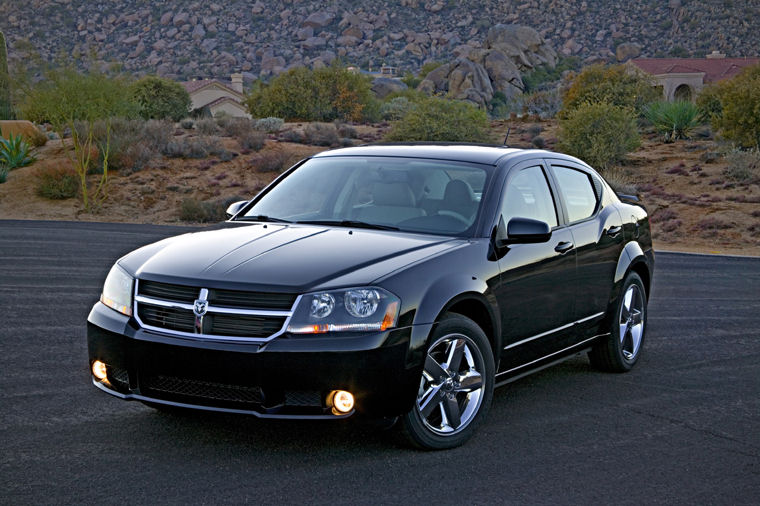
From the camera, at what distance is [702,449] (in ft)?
19.3

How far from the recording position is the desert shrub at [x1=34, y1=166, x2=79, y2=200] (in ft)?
96.2

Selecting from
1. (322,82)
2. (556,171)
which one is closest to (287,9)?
(322,82)

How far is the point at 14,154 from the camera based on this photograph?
32.1 m

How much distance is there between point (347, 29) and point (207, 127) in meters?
69.3

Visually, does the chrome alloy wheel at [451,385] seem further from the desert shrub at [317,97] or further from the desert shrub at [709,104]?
the desert shrub at [317,97]

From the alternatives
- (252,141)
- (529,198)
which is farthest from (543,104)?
(529,198)

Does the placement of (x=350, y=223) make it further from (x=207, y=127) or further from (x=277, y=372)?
(x=207, y=127)

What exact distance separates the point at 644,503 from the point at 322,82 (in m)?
45.4

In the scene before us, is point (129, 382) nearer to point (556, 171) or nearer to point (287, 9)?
point (556, 171)

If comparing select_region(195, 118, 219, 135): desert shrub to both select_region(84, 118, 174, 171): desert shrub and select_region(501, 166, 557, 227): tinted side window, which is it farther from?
select_region(501, 166, 557, 227): tinted side window

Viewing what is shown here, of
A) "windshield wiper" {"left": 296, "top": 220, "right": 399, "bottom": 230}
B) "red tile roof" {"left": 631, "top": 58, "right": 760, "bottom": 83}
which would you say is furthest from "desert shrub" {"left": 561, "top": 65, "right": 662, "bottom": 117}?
"windshield wiper" {"left": 296, "top": 220, "right": 399, "bottom": 230}

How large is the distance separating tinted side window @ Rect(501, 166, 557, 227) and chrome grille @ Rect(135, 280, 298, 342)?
6.48 ft

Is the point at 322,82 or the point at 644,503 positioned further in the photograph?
the point at 322,82

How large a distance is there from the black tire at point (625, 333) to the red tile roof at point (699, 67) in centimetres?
7177
